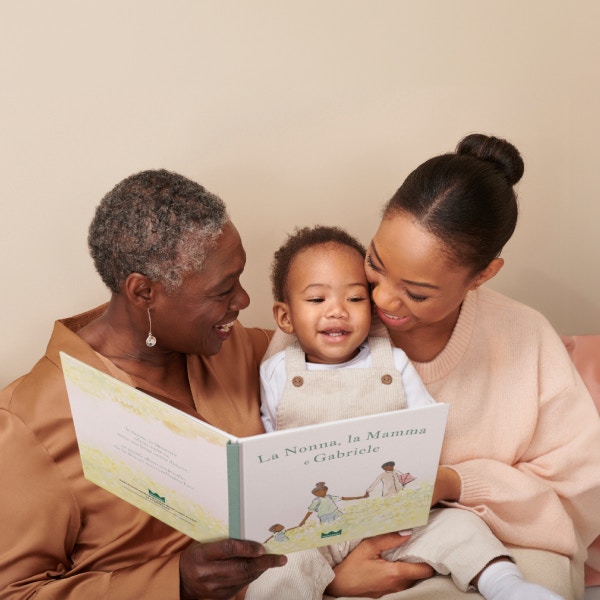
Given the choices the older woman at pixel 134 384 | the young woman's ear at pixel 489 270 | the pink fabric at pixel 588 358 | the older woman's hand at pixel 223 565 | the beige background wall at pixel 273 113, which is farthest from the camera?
the pink fabric at pixel 588 358

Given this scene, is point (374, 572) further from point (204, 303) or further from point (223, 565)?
point (204, 303)

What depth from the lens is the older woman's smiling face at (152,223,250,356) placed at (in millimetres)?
1867

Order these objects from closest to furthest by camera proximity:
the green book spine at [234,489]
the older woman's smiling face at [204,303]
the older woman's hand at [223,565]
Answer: the green book spine at [234,489] < the older woman's hand at [223,565] < the older woman's smiling face at [204,303]

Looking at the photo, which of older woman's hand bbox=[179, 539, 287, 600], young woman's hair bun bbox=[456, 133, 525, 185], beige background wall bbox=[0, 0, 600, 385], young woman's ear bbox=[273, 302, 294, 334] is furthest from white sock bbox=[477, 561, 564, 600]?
beige background wall bbox=[0, 0, 600, 385]

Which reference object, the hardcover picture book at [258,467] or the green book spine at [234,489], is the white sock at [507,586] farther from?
the green book spine at [234,489]

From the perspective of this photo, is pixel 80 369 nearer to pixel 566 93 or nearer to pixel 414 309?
pixel 414 309

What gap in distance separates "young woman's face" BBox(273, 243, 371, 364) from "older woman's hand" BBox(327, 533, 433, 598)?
457mm

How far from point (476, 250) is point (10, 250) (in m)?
1.26

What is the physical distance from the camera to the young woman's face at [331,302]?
204cm

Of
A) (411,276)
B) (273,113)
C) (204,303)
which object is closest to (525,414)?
(411,276)

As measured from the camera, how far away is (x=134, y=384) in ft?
6.27

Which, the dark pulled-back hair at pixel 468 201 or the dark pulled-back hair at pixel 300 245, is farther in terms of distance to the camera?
the dark pulled-back hair at pixel 300 245

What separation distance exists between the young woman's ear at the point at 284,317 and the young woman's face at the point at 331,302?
0.05 metres

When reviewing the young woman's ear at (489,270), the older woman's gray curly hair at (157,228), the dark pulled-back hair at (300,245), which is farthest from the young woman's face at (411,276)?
the older woman's gray curly hair at (157,228)
